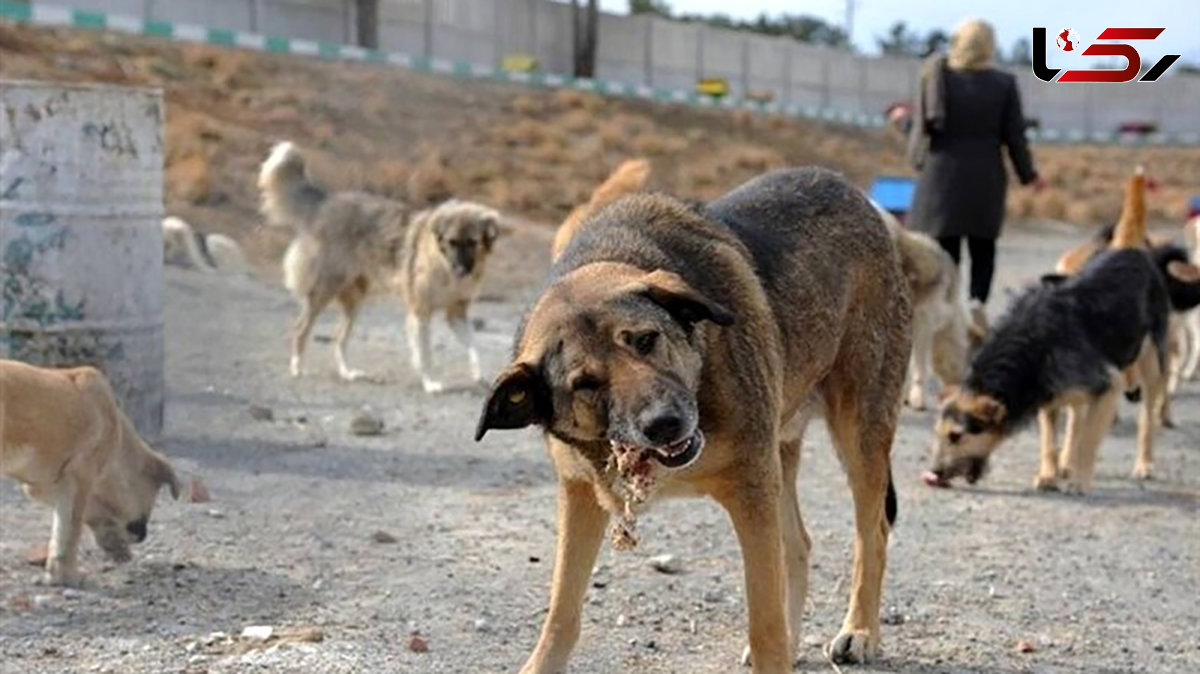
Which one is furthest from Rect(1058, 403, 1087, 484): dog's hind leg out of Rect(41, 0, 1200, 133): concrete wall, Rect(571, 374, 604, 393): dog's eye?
Rect(41, 0, 1200, 133): concrete wall

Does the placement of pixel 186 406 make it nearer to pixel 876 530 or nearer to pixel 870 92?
pixel 876 530

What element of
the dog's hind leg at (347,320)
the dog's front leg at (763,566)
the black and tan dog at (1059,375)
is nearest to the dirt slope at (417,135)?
the dog's hind leg at (347,320)


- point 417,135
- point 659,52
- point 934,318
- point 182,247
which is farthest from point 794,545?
point 659,52

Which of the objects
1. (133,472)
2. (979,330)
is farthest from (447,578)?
(979,330)

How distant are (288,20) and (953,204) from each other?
30876 mm

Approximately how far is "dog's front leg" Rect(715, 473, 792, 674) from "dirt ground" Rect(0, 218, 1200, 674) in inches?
28.9

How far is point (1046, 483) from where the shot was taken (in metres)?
8.66

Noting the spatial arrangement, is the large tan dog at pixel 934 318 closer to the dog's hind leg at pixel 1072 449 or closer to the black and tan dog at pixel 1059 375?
A: the black and tan dog at pixel 1059 375

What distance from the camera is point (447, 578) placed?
6215 millimetres

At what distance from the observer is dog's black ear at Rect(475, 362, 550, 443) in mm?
4078

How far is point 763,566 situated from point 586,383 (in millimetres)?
837

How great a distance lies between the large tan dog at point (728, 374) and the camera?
13.3ft

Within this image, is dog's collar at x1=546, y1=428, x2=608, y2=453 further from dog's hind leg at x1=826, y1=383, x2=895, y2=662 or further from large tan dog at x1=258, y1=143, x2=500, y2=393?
large tan dog at x1=258, y1=143, x2=500, y2=393

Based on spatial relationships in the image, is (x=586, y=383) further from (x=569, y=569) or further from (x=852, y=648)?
(x=852, y=648)
